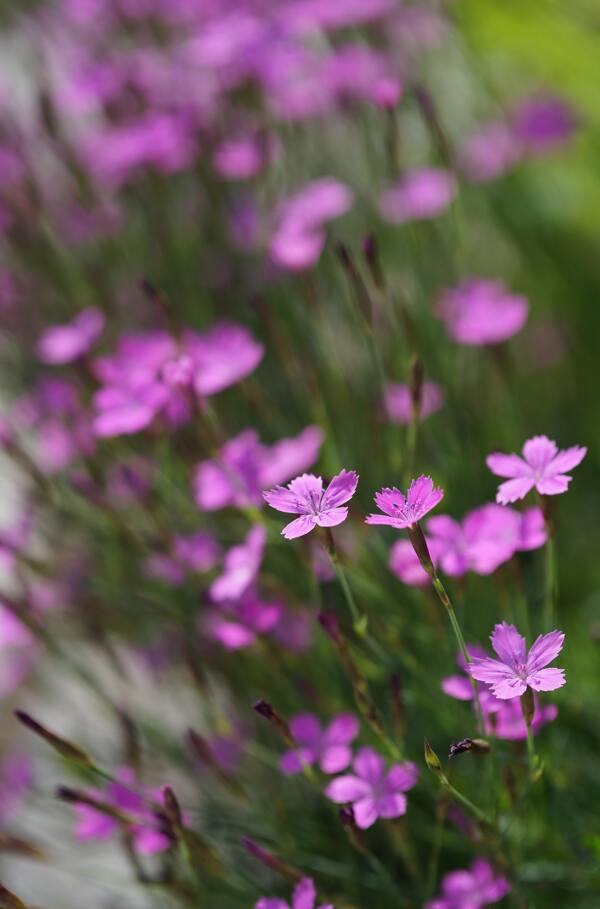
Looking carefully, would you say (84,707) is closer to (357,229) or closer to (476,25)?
(357,229)

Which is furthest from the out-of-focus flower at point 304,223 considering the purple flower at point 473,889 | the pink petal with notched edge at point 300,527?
the purple flower at point 473,889

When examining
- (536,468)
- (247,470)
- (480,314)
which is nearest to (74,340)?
(247,470)

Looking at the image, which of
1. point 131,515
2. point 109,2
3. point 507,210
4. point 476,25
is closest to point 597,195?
point 507,210

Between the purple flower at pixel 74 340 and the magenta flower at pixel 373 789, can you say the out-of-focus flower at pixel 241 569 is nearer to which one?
the magenta flower at pixel 373 789

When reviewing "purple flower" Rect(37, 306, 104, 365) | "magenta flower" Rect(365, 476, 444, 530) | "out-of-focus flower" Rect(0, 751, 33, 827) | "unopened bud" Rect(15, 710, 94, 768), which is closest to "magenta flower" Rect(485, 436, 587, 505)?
"magenta flower" Rect(365, 476, 444, 530)

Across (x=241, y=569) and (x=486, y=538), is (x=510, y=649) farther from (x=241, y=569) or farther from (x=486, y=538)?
(x=241, y=569)

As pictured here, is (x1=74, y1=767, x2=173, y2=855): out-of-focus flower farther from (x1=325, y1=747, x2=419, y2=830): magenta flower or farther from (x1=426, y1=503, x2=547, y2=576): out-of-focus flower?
(x1=426, y1=503, x2=547, y2=576): out-of-focus flower

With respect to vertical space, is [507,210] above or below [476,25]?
below
